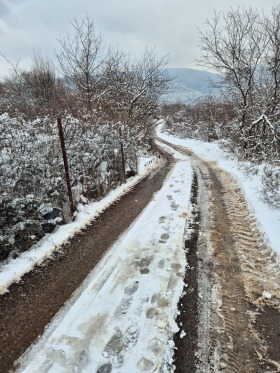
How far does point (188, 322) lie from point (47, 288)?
1.87 meters

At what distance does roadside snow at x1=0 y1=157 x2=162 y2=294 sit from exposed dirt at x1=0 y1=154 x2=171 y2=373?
11cm

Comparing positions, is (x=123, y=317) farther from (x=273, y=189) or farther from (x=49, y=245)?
(x=273, y=189)

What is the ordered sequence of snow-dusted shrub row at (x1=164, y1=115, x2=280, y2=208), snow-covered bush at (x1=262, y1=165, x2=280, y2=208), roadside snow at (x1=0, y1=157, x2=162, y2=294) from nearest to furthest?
roadside snow at (x1=0, y1=157, x2=162, y2=294) → snow-covered bush at (x1=262, y1=165, x2=280, y2=208) → snow-dusted shrub row at (x1=164, y1=115, x2=280, y2=208)

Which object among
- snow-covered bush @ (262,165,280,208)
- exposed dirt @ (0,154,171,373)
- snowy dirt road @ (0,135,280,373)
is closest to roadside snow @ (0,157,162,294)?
exposed dirt @ (0,154,171,373)

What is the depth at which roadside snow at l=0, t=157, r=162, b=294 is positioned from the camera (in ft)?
12.7

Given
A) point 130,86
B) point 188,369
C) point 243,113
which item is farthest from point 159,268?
point 130,86

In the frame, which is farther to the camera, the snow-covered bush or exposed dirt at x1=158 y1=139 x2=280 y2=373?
the snow-covered bush

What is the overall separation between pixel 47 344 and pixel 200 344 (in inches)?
57.6

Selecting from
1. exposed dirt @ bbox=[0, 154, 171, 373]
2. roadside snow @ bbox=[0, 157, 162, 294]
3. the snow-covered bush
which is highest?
the snow-covered bush

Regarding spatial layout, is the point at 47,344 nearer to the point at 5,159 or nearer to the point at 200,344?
the point at 200,344

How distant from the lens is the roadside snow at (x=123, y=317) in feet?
8.13

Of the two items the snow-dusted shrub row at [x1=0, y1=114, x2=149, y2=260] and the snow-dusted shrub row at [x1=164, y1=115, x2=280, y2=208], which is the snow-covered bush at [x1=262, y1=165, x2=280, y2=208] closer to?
the snow-dusted shrub row at [x1=164, y1=115, x2=280, y2=208]

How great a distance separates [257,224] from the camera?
5496 mm

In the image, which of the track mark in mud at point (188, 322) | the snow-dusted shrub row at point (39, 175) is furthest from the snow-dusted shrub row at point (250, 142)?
the snow-dusted shrub row at point (39, 175)
